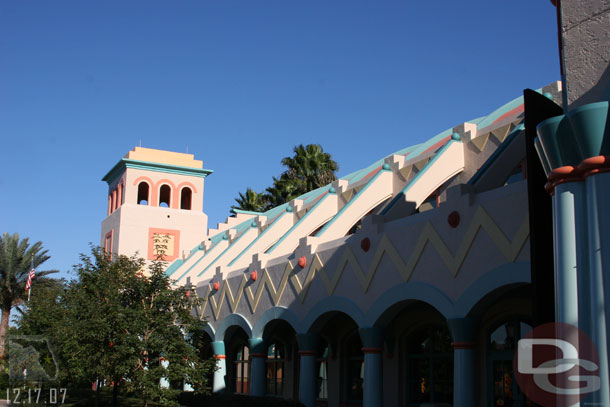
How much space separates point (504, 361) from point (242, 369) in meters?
15.5

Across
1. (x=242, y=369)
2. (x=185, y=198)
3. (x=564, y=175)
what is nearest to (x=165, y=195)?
(x=185, y=198)

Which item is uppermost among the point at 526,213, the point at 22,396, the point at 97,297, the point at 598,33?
the point at 598,33

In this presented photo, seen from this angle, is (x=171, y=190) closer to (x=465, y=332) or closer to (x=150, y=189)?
(x=150, y=189)

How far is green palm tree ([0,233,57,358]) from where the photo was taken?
4872 cm

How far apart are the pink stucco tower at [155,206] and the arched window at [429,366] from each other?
25.5 metres

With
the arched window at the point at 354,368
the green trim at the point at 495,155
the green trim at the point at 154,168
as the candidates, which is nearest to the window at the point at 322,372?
the arched window at the point at 354,368

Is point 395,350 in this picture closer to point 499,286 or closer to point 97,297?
point 499,286

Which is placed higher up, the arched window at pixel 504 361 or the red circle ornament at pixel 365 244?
the red circle ornament at pixel 365 244

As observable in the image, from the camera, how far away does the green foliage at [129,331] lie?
1861 centimetres

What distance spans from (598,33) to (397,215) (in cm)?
1031

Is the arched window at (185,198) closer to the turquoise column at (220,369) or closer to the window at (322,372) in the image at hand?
the turquoise column at (220,369)

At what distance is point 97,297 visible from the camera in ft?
66.9

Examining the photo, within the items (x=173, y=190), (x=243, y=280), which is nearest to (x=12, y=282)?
(x=173, y=190)

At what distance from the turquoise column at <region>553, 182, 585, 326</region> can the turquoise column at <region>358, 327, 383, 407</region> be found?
992 centimetres
